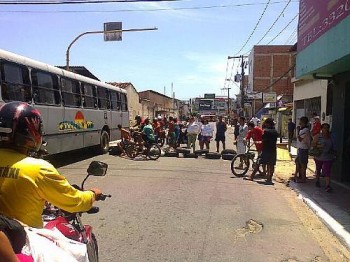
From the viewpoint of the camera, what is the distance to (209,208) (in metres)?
8.36

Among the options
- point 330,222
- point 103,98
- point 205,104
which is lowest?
point 205,104

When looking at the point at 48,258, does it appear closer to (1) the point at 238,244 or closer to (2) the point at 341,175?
(1) the point at 238,244

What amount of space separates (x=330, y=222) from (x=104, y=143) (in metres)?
12.4

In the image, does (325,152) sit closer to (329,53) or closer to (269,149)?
(269,149)

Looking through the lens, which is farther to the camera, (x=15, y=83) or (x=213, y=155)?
(x=213, y=155)

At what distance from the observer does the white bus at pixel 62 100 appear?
35.9ft

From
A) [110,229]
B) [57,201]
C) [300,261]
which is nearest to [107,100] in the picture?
[110,229]

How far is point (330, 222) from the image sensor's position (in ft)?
24.9

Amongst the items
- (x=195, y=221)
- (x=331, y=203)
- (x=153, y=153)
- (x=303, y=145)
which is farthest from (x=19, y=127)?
(x=153, y=153)

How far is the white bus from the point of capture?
10.9 metres

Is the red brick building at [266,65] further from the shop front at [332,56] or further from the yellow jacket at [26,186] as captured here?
the yellow jacket at [26,186]

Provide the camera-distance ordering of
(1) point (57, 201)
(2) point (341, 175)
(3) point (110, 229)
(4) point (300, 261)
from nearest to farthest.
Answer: (1) point (57, 201)
(4) point (300, 261)
(3) point (110, 229)
(2) point (341, 175)

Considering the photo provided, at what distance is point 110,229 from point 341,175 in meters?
7.74

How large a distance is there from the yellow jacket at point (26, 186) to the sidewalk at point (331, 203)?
16.1 feet
